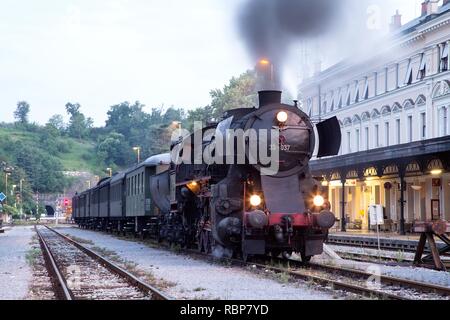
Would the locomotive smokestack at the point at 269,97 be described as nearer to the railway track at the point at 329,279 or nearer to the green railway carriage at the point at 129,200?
the railway track at the point at 329,279

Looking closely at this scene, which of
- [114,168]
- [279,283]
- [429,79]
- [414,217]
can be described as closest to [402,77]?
[429,79]

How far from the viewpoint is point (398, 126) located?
4978cm

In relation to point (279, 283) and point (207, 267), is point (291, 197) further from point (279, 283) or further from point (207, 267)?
point (279, 283)

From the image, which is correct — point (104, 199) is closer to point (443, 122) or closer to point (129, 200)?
point (129, 200)

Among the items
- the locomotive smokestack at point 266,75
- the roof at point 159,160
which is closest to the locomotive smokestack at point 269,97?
the locomotive smokestack at point 266,75

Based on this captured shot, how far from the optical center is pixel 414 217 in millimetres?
43969

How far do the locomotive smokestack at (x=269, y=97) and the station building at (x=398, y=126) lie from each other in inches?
609

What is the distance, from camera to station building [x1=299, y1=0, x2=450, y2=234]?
3784cm

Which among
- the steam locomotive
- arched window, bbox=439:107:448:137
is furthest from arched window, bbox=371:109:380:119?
the steam locomotive

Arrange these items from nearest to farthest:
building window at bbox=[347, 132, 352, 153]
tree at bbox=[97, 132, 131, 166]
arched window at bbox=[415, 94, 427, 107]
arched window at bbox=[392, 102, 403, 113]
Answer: arched window at bbox=[415, 94, 427, 107], arched window at bbox=[392, 102, 403, 113], building window at bbox=[347, 132, 352, 153], tree at bbox=[97, 132, 131, 166]

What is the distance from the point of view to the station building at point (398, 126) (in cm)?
3784

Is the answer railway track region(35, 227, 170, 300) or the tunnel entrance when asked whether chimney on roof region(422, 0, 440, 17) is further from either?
the tunnel entrance

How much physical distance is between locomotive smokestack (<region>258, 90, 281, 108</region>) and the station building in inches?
609

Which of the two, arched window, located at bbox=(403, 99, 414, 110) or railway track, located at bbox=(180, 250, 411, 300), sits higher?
arched window, located at bbox=(403, 99, 414, 110)
